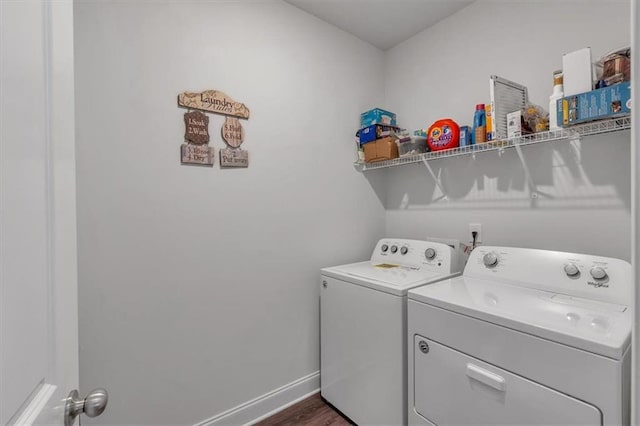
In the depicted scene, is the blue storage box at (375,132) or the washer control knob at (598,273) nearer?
the washer control knob at (598,273)

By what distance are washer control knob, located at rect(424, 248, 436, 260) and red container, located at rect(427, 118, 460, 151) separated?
0.64 metres

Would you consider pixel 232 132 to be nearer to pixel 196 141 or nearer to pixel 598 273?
pixel 196 141

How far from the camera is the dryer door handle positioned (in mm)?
1021

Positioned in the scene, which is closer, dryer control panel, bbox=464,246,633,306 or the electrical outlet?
dryer control panel, bbox=464,246,633,306

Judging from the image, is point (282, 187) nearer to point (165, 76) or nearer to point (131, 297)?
point (165, 76)

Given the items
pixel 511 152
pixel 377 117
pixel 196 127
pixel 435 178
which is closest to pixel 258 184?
pixel 196 127

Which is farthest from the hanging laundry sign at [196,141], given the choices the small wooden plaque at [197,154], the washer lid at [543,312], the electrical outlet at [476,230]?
the electrical outlet at [476,230]

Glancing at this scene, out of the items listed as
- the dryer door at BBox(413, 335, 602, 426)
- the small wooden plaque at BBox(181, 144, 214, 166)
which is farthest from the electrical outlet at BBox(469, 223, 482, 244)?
the small wooden plaque at BBox(181, 144, 214, 166)

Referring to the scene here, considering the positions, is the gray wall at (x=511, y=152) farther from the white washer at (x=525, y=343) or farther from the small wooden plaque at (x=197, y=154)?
the small wooden plaque at (x=197, y=154)

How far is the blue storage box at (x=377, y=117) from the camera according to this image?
84.4 inches

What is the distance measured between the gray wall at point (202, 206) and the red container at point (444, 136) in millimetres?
622

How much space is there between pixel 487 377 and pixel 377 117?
1707 millimetres

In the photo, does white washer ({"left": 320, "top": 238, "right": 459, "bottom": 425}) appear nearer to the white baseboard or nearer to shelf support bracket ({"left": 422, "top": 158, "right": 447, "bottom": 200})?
the white baseboard

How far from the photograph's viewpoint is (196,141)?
4.95 feet
